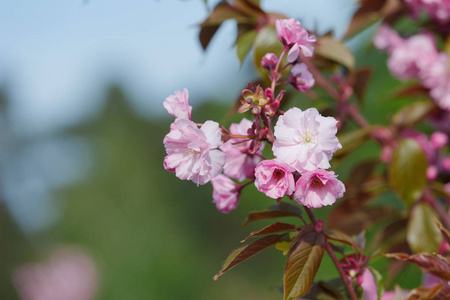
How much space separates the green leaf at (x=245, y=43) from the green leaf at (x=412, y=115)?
53 cm

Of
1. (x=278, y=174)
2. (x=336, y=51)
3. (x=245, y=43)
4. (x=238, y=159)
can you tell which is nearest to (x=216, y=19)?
(x=245, y=43)

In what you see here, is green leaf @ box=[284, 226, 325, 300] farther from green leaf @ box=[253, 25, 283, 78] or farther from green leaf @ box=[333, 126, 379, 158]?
green leaf @ box=[333, 126, 379, 158]

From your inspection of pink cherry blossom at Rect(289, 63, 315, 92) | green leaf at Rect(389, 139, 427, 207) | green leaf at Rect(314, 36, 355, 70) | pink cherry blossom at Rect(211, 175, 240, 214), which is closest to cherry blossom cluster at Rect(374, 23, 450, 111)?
green leaf at Rect(389, 139, 427, 207)

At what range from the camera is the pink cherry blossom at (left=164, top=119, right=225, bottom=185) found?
0.61 meters

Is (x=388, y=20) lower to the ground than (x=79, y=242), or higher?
higher

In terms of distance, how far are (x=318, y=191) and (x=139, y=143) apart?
15553 mm

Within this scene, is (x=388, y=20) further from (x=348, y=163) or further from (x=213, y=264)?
(x=213, y=264)

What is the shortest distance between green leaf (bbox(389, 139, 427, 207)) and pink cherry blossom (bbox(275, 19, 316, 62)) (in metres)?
0.53

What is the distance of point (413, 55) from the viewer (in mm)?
1494

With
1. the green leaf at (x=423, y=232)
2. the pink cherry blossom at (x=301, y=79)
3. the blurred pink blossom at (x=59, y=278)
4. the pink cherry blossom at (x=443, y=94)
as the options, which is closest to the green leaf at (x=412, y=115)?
the pink cherry blossom at (x=443, y=94)

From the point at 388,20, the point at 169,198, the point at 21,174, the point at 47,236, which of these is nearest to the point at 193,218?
the point at 169,198

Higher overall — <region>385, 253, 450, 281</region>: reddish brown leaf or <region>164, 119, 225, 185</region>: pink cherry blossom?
<region>164, 119, 225, 185</region>: pink cherry blossom

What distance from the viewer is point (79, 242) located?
38.2 feet

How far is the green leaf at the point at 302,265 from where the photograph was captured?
0.60 metres
